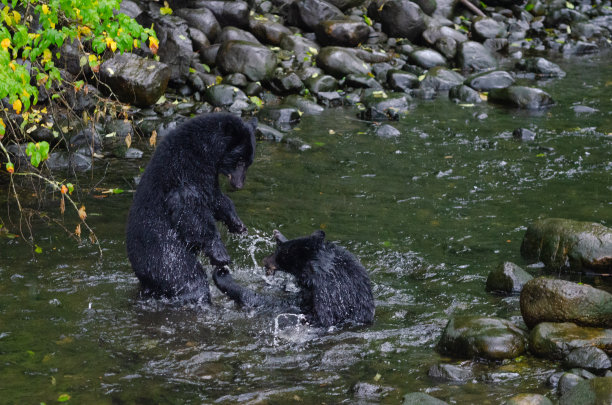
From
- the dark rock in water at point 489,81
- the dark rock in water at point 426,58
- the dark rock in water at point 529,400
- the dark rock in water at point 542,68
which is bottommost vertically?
the dark rock in water at point 529,400

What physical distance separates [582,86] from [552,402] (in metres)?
12.5

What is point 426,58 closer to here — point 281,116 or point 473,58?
point 473,58

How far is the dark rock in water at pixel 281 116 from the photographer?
43.9ft

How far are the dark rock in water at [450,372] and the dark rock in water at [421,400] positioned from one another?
1.76 feet

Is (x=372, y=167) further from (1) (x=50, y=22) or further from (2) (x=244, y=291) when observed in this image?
(1) (x=50, y=22)

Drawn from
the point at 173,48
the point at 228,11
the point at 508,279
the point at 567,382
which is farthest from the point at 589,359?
the point at 228,11

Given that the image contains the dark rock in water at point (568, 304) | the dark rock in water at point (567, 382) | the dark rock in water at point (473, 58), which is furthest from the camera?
the dark rock in water at point (473, 58)

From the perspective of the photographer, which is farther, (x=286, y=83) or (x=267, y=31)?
(x=267, y=31)

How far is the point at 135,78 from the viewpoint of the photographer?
13094mm

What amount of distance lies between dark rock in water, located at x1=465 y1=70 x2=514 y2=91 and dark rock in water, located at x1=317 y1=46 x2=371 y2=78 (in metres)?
2.32

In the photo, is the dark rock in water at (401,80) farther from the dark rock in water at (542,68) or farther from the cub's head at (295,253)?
the cub's head at (295,253)

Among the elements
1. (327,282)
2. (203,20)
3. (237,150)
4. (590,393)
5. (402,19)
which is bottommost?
(590,393)

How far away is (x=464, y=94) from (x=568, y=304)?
991 centimetres

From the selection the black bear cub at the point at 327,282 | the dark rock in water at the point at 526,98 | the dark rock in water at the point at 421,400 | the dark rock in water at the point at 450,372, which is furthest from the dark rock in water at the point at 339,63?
the dark rock in water at the point at 421,400
